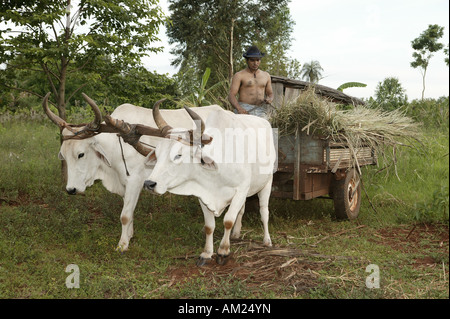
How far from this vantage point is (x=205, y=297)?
3.44 meters

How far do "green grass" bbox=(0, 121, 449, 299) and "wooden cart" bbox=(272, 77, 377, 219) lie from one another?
1.37 feet

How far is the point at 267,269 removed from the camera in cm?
404

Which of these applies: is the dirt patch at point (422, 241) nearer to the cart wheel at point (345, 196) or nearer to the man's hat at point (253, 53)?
the cart wheel at point (345, 196)

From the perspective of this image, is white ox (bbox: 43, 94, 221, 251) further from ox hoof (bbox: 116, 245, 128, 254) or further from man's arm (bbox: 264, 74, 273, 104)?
man's arm (bbox: 264, 74, 273, 104)

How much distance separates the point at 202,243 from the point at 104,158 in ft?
5.03

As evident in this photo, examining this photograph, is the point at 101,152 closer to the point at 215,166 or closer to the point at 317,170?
the point at 215,166

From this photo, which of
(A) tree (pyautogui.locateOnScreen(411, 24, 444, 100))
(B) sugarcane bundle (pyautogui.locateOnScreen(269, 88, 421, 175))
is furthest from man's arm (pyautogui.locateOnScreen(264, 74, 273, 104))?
(A) tree (pyautogui.locateOnScreen(411, 24, 444, 100))

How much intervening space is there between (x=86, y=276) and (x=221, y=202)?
4.76 ft

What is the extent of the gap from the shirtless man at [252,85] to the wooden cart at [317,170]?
0.63 metres

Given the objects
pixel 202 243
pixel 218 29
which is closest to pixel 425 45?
pixel 218 29

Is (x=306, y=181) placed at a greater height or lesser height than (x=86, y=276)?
greater

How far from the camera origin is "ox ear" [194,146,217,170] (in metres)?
3.89

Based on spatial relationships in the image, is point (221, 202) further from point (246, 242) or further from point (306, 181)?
point (306, 181)
